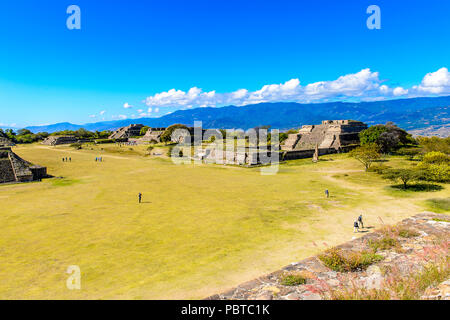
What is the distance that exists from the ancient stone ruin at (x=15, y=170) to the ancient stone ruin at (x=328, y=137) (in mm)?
52152

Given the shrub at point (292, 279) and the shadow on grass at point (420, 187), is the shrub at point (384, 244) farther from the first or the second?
the shadow on grass at point (420, 187)

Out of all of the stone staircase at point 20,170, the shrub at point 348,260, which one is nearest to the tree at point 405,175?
the shrub at point 348,260

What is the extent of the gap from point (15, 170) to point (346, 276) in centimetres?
4078

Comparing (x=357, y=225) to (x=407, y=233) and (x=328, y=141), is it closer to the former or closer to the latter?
(x=407, y=233)

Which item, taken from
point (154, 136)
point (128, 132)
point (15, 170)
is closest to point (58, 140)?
point (128, 132)

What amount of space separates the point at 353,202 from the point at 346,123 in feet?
158

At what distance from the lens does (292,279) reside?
9.76 meters

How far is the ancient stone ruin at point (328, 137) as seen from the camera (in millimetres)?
60031

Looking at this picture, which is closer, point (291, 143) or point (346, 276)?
point (346, 276)

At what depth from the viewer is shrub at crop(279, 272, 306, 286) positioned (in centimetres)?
967

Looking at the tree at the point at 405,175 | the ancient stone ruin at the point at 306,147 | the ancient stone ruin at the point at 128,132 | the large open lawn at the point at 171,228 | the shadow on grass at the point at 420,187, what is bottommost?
the large open lawn at the point at 171,228

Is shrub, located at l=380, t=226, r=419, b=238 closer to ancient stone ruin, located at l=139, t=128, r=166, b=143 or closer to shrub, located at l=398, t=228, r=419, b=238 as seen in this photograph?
shrub, located at l=398, t=228, r=419, b=238

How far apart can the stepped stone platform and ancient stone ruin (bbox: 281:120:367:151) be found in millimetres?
46192
